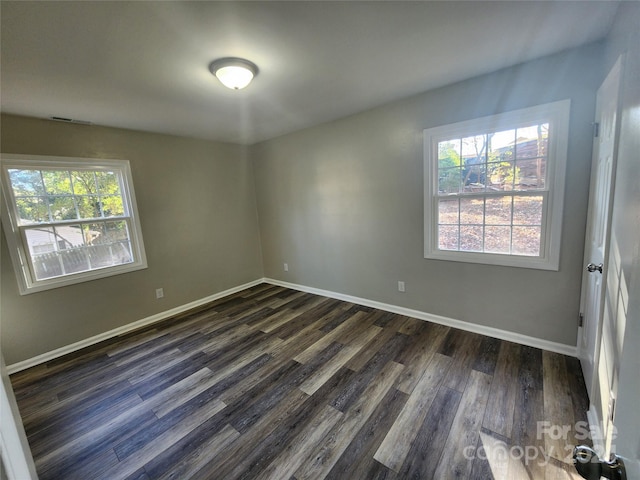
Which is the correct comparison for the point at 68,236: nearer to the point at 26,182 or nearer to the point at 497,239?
the point at 26,182

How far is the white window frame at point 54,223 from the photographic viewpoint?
249 cm

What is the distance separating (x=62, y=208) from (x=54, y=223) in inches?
7.0

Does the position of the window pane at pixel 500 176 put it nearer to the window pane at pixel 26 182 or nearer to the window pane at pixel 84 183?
the window pane at pixel 84 183

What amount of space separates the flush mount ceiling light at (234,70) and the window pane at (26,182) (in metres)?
2.27

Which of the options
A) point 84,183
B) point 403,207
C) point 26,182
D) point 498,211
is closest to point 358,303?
point 403,207

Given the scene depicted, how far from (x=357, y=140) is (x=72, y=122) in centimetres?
308

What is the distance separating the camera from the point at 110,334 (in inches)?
123

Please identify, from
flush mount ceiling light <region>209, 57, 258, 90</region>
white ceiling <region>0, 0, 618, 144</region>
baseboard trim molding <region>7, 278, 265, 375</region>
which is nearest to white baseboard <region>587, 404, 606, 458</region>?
white ceiling <region>0, 0, 618, 144</region>

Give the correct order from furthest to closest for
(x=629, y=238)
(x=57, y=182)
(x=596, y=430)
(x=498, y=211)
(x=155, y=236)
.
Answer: (x=155, y=236), (x=57, y=182), (x=498, y=211), (x=596, y=430), (x=629, y=238)

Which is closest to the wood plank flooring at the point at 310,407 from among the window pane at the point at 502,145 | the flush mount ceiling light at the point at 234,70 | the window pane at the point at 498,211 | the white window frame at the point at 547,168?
the white window frame at the point at 547,168

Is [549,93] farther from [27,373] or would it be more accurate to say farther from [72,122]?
[27,373]

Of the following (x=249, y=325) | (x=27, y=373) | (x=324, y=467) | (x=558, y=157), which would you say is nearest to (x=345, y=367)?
(x=324, y=467)

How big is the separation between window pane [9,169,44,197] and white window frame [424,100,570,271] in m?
3.95

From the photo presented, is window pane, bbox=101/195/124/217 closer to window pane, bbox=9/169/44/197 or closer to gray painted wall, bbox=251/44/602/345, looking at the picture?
window pane, bbox=9/169/44/197
